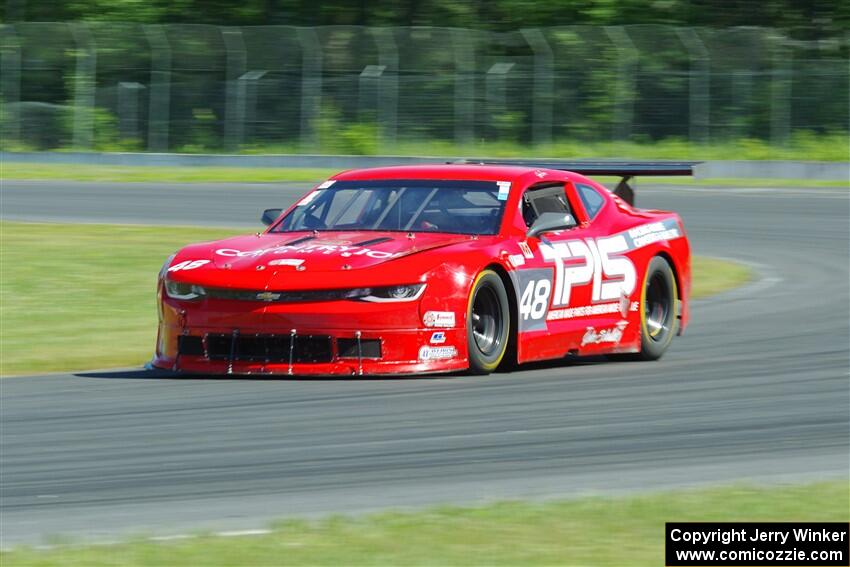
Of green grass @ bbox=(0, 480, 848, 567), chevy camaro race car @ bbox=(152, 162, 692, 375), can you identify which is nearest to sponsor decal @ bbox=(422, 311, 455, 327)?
chevy camaro race car @ bbox=(152, 162, 692, 375)

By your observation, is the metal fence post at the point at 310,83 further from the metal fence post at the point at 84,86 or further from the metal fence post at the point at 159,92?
the metal fence post at the point at 84,86

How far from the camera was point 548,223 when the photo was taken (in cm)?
1038

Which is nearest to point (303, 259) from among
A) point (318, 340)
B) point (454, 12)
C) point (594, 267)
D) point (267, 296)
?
point (267, 296)

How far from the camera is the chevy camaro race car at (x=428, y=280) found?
30.9 ft

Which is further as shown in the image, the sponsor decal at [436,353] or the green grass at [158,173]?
the green grass at [158,173]

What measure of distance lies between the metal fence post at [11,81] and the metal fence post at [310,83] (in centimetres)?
649

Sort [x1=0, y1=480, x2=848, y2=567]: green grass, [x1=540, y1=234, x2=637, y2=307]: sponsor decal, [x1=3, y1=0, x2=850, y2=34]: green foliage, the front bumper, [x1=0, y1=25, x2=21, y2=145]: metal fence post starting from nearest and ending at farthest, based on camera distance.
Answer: [x1=0, y1=480, x2=848, y2=567]: green grass
the front bumper
[x1=540, y1=234, x2=637, y2=307]: sponsor decal
[x1=0, y1=25, x2=21, y2=145]: metal fence post
[x1=3, y1=0, x2=850, y2=34]: green foliage

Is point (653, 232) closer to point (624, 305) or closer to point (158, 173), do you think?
point (624, 305)

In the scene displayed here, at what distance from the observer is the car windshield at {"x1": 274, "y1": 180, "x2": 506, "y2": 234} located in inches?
410

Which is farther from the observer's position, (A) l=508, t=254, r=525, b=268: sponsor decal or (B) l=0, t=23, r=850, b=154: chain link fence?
(B) l=0, t=23, r=850, b=154: chain link fence

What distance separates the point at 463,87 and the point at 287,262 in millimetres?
25336

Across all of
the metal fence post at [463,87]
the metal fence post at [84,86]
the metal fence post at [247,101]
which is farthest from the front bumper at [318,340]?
the metal fence post at [84,86]

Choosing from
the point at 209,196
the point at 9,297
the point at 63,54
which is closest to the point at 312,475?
the point at 9,297

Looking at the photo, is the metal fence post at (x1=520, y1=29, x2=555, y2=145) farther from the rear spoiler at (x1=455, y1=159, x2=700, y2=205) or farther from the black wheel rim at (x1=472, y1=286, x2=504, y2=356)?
the black wheel rim at (x1=472, y1=286, x2=504, y2=356)
